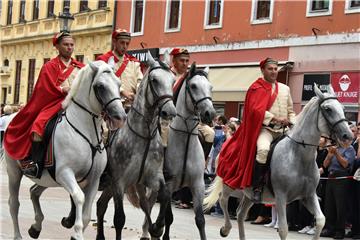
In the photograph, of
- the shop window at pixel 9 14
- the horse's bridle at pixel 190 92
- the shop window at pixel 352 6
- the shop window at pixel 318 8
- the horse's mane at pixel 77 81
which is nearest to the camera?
the horse's mane at pixel 77 81

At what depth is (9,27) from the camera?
46938 mm

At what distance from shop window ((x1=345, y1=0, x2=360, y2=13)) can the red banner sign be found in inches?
76.1

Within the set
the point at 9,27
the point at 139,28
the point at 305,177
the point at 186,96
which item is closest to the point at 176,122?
the point at 186,96

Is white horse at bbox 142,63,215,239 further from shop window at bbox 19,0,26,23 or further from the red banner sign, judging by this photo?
shop window at bbox 19,0,26,23

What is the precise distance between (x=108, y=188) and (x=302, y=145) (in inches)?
110

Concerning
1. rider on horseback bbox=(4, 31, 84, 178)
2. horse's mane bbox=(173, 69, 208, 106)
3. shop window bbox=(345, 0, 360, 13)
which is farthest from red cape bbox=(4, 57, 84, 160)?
shop window bbox=(345, 0, 360, 13)

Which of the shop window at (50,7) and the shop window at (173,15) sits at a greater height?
the shop window at (50,7)

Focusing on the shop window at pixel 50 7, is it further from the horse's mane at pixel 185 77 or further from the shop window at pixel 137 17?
the horse's mane at pixel 185 77

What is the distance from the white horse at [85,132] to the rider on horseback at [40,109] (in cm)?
25

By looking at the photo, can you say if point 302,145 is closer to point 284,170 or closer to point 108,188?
point 284,170

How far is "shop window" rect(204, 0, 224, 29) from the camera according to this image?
1137 inches

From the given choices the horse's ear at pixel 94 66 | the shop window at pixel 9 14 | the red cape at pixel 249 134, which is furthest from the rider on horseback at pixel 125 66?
the shop window at pixel 9 14

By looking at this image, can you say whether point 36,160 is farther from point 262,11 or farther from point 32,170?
point 262,11

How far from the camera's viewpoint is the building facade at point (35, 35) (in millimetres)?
37438
